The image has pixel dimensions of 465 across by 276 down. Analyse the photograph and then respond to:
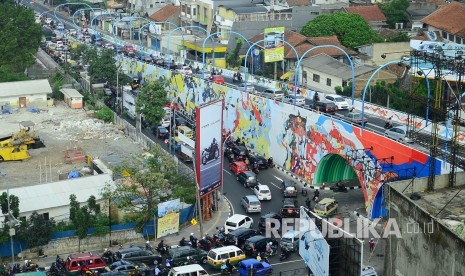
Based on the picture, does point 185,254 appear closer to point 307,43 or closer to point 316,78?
point 316,78

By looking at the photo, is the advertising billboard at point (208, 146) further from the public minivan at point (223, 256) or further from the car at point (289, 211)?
the public minivan at point (223, 256)

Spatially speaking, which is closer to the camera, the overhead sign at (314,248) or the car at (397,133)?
the overhead sign at (314,248)

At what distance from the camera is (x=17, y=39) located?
79312mm

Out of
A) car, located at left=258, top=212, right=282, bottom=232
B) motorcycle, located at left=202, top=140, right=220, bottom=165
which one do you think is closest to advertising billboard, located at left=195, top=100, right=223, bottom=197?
motorcycle, located at left=202, top=140, right=220, bottom=165

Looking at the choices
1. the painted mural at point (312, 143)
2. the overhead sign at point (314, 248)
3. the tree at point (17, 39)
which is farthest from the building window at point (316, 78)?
the overhead sign at point (314, 248)

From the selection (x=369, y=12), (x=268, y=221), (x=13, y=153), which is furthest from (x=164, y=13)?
(x=268, y=221)

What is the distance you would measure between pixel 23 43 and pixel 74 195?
41.1 m

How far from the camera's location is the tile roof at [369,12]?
90250 mm

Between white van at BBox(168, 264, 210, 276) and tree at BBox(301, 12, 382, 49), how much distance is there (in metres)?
46.4

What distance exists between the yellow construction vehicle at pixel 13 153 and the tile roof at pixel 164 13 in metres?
46.9

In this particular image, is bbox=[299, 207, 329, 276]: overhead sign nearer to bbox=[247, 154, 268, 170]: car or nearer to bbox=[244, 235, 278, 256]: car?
bbox=[244, 235, 278, 256]: car

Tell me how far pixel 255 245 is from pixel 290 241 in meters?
1.56

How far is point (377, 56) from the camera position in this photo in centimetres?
7756

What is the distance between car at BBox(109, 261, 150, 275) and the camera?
38406 millimetres
